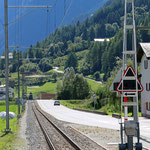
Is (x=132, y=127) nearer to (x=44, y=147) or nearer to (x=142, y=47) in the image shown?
(x=44, y=147)

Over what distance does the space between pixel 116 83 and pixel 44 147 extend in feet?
21.3

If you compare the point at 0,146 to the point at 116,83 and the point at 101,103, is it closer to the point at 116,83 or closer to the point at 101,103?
the point at 116,83

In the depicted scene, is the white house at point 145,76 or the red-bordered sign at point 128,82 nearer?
the red-bordered sign at point 128,82

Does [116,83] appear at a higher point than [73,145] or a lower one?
higher

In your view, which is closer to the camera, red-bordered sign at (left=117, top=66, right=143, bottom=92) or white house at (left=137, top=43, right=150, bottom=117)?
red-bordered sign at (left=117, top=66, right=143, bottom=92)

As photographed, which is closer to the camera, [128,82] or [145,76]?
[128,82]

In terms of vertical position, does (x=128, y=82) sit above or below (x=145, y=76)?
above

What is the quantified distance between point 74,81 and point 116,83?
131139mm

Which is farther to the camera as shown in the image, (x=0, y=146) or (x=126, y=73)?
(x=0, y=146)

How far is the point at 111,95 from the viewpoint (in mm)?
57688

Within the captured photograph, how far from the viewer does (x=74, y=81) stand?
147 m

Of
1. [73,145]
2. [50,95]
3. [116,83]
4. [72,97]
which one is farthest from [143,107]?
[50,95]

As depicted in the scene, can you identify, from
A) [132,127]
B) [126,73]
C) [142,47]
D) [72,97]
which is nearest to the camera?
[132,127]

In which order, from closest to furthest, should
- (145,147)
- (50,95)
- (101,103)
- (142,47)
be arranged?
(145,147) → (142,47) → (101,103) → (50,95)
